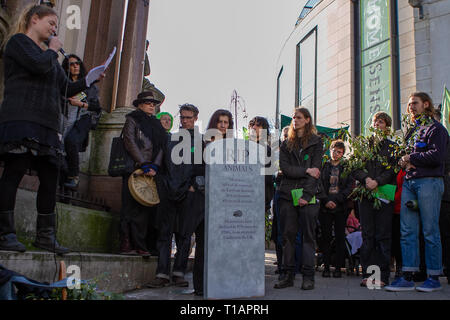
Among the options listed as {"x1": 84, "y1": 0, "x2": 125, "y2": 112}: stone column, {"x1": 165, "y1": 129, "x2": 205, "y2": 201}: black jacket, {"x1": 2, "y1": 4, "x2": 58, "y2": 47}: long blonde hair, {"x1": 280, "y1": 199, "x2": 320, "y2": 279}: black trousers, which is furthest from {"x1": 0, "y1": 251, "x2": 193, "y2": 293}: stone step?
{"x1": 84, "y1": 0, "x2": 125, "y2": 112}: stone column

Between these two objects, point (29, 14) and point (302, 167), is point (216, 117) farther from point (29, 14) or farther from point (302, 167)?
point (29, 14)

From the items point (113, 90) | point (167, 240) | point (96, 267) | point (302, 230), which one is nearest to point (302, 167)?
point (302, 230)

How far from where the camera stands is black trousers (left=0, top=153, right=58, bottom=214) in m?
3.41

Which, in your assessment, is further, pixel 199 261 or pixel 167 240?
pixel 167 240

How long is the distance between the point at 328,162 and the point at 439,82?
1263 cm

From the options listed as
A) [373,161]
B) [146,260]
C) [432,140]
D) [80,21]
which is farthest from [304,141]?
[80,21]

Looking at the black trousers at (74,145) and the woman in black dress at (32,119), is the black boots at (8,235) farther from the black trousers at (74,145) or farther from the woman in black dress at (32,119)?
the black trousers at (74,145)

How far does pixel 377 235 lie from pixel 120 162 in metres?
3.56

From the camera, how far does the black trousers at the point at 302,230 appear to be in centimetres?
481

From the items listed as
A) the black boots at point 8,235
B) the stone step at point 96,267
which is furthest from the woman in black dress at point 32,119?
the stone step at point 96,267

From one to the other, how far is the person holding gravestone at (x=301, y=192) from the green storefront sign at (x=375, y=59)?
627 inches

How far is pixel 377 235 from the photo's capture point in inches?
209

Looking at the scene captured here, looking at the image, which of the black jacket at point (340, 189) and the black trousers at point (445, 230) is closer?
the black trousers at point (445, 230)

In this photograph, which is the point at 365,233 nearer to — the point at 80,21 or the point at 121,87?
the point at 121,87
